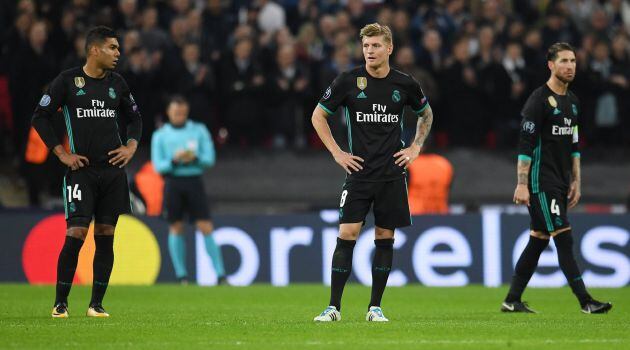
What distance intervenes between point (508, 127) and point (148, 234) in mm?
6207

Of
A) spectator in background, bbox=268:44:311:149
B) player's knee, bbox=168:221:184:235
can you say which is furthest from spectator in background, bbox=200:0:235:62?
player's knee, bbox=168:221:184:235

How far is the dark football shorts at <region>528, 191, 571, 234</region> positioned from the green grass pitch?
82cm

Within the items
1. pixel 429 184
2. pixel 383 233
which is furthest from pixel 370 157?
pixel 429 184

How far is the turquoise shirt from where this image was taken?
1641 centimetres

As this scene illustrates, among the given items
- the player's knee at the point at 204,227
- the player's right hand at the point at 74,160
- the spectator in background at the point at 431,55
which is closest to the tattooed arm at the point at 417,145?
the player's right hand at the point at 74,160

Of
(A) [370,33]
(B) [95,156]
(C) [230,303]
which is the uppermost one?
(A) [370,33]

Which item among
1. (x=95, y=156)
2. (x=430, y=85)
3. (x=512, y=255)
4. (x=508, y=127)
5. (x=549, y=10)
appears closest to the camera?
(x=95, y=156)

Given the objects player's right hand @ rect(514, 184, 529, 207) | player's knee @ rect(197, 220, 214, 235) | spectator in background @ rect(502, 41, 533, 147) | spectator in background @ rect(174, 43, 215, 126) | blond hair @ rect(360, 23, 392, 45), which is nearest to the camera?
blond hair @ rect(360, 23, 392, 45)

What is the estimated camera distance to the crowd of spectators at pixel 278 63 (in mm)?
18531

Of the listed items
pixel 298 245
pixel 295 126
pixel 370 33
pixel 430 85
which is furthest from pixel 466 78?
pixel 370 33

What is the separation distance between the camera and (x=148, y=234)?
17047mm

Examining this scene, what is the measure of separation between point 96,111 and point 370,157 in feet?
7.83

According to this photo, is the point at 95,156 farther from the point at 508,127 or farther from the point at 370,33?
the point at 508,127

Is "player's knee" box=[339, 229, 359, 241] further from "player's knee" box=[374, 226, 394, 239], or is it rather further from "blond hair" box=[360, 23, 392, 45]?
"blond hair" box=[360, 23, 392, 45]
